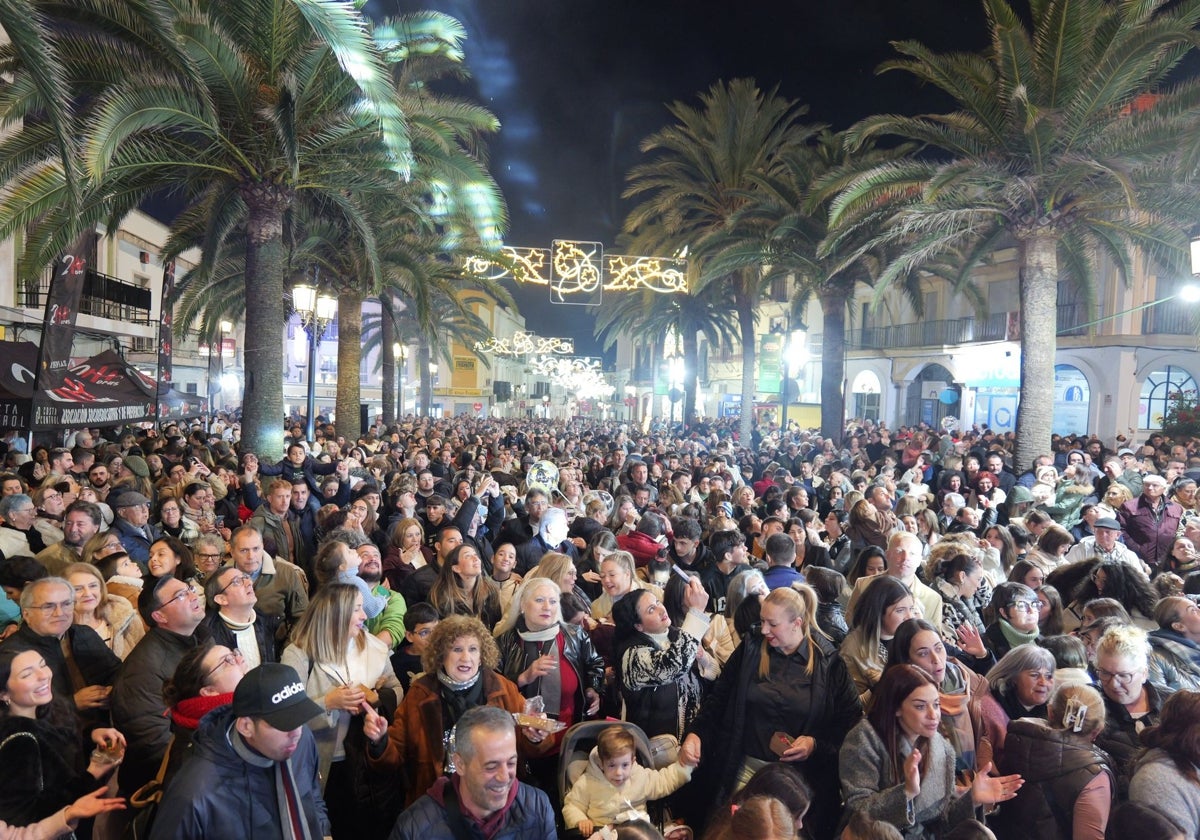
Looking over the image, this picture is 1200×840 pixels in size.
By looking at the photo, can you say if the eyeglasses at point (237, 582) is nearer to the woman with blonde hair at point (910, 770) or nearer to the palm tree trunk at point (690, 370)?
the woman with blonde hair at point (910, 770)

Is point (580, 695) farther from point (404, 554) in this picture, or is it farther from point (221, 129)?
point (221, 129)

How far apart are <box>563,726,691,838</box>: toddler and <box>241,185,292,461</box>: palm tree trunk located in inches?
388

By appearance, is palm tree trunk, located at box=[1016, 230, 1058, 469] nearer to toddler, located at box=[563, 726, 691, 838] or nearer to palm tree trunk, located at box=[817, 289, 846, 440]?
palm tree trunk, located at box=[817, 289, 846, 440]

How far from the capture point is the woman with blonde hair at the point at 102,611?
4184mm

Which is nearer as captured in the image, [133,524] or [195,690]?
[195,690]

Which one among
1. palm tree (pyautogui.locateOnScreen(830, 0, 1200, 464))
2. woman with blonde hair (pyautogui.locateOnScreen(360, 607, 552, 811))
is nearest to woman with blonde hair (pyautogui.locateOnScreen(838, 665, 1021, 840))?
woman with blonde hair (pyautogui.locateOnScreen(360, 607, 552, 811))

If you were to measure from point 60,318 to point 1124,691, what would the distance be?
1269 centimetres

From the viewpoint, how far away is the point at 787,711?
3699mm

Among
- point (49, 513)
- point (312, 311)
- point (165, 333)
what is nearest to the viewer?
point (49, 513)

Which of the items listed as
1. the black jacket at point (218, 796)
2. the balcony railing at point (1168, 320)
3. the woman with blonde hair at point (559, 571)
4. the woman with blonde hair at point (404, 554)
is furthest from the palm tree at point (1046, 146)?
the balcony railing at point (1168, 320)

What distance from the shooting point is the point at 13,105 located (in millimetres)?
8977

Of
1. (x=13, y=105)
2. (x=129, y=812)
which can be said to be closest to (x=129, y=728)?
(x=129, y=812)

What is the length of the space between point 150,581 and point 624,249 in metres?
25.9

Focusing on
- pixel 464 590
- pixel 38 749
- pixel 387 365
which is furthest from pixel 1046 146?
pixel 387 365
